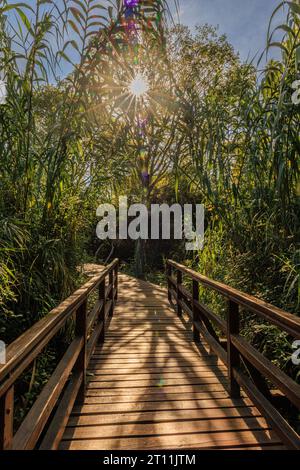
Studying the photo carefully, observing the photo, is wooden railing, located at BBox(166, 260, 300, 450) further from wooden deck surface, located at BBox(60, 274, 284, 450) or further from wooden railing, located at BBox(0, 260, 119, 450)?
wooden railing, located at BBox(0, 260, 119, 450)

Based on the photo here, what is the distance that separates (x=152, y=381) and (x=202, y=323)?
0.94 meters

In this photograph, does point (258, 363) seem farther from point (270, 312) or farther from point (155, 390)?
point (155, 390)

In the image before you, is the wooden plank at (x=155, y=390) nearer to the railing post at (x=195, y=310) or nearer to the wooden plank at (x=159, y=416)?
the wooden plank at (x=159, y=416)

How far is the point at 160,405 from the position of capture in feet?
6.17

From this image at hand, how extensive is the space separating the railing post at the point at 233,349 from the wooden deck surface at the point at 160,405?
64mm

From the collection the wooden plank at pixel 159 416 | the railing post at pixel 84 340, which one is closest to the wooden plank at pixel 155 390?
the railing post at pixel 84 340

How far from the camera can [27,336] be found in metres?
1.05

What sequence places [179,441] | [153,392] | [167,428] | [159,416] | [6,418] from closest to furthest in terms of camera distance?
[6,418], [179,441], [167,428], [159,416], [153,392]

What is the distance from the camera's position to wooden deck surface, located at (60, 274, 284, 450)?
5.00 ft

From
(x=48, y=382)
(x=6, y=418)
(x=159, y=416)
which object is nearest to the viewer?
(x=6, y=418)

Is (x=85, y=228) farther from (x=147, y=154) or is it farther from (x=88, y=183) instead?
(x=147, y=154)

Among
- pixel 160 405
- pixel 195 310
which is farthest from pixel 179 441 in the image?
pixel 195 310

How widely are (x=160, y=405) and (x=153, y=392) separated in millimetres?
181

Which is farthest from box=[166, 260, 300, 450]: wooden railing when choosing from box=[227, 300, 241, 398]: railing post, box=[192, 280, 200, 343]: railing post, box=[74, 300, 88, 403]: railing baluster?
box=[74, 300, 88, 403]: railing baluster
